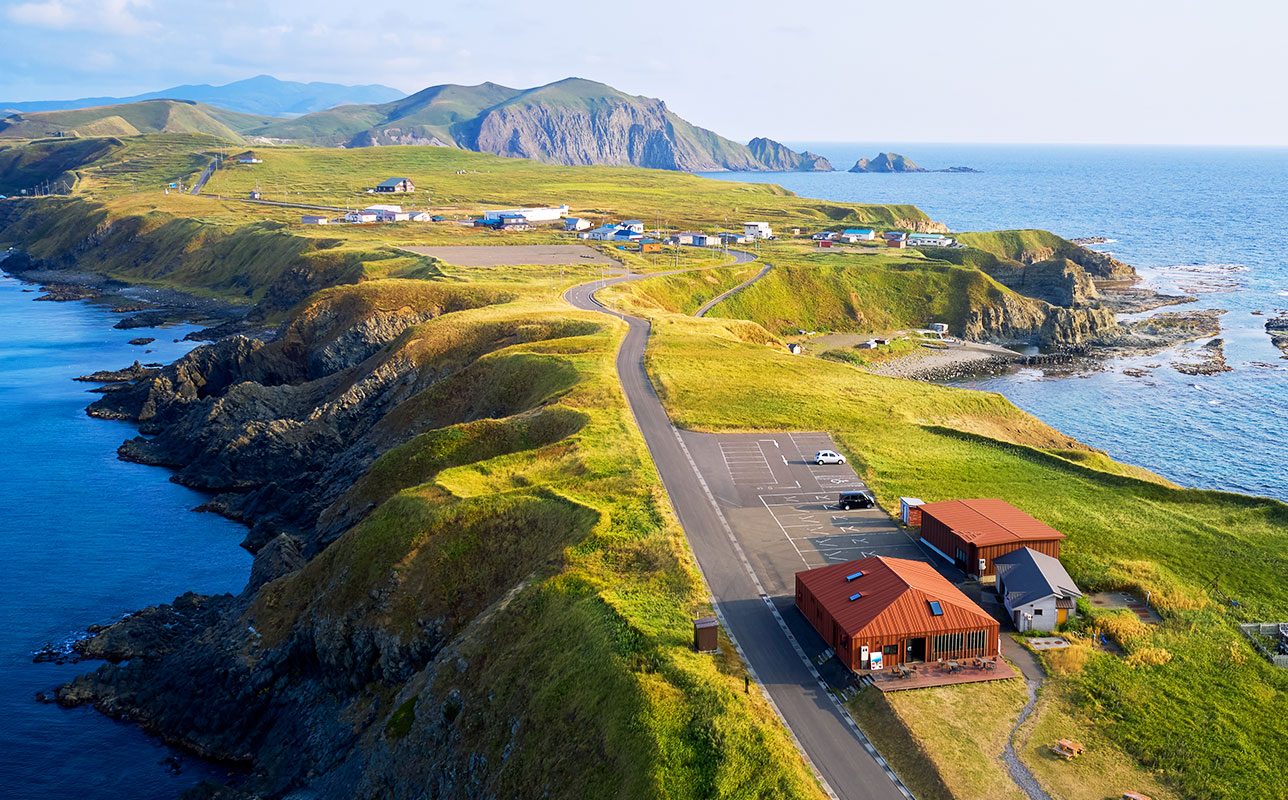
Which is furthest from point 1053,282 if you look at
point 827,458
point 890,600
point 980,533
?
point 890,600

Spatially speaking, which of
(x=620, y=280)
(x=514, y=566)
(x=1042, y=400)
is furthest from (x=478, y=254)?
(x=514, y=566)

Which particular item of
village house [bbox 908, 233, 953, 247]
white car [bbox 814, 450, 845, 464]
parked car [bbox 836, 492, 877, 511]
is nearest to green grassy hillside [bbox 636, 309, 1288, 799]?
white car [bbox 814, 450, 845, 464]

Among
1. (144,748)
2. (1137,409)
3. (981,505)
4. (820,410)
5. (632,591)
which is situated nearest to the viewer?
(632,591)

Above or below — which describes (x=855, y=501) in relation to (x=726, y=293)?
above

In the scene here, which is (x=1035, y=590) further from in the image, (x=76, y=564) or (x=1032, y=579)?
(x=76, y=564)

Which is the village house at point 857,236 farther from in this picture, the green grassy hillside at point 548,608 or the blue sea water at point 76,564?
the blue sea water at point 76,564

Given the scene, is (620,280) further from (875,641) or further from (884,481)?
(875,641)
